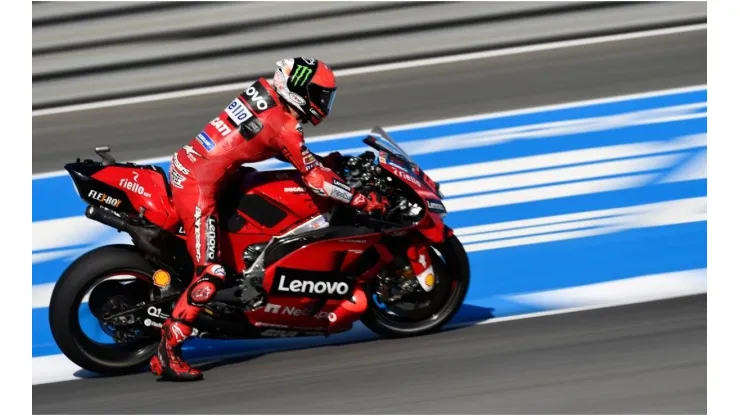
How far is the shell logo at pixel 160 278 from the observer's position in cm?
661

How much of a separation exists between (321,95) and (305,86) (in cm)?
11

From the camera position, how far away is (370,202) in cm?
652

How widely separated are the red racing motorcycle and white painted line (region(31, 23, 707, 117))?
444 centimetres

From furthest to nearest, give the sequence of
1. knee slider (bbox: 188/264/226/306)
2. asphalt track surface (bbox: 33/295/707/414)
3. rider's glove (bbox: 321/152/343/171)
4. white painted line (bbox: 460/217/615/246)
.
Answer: white painted line (bbox: 460/217/615/246) → rider's glove (bbox: 321/152/343/171) → knee slider (bbox: 188/264/226/306) → asphalt track surface (bbox: 33/295/707/414)

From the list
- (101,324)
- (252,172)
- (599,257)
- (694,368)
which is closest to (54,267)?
Answer: (101,324)

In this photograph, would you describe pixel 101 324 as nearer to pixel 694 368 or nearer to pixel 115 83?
pixel 694 368

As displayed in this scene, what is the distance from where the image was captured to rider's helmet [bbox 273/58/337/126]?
252 inches

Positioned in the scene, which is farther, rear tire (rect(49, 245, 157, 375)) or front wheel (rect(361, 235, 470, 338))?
front wheel (rect(361, 235, 470, 338))

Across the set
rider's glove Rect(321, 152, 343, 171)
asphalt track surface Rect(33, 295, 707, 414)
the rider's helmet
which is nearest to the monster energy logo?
the rider's helmet

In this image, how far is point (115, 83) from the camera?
11117mm

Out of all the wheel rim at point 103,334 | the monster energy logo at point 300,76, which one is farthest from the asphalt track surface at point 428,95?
the monster energy logo at point 300,76

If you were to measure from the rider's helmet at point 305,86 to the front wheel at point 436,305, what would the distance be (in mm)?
1232

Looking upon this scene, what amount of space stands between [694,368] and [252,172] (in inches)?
114

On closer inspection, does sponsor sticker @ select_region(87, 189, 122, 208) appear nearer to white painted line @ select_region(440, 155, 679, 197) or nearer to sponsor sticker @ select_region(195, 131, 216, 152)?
sponsor sticker @ select_region(195, 131, 216, 152)
